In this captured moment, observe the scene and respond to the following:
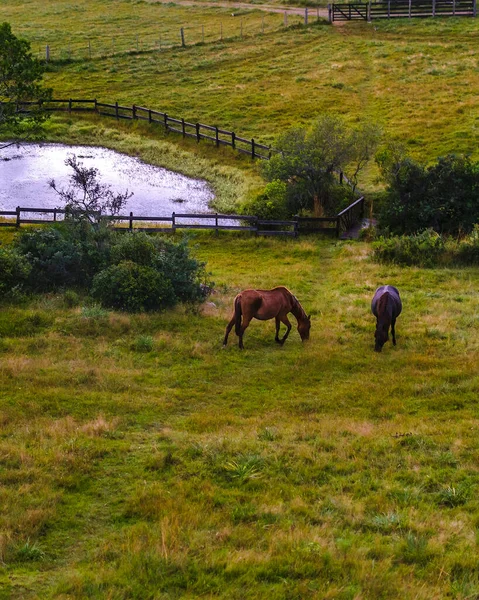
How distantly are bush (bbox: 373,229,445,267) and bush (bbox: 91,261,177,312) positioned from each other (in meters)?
10.1

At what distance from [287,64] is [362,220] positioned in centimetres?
3321

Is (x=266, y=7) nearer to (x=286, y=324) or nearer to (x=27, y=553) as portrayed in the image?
(x=286, y=324)

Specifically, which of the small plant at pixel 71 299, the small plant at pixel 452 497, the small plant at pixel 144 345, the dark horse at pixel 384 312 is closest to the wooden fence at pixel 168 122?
the small plant at pixel 71 299

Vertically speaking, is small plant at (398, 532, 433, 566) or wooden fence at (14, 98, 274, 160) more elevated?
wooden fence at (14, 98, 274, 160)

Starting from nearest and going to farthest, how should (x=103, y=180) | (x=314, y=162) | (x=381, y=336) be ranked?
(x=381, y=336) < (x=314, y=162) < (x=103, y=180)

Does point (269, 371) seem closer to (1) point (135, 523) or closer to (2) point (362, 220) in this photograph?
(1) point (135, 523)

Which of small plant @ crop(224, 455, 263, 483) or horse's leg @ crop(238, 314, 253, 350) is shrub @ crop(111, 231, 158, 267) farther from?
small plant @ crop(224, 455, 263, 483)

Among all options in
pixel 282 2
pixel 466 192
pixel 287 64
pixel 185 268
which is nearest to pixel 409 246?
pixel 466 192

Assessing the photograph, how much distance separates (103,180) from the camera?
4122cm

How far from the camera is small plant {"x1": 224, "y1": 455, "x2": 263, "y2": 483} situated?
1158cm

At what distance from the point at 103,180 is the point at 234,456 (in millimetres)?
31287

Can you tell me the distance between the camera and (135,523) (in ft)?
33.3

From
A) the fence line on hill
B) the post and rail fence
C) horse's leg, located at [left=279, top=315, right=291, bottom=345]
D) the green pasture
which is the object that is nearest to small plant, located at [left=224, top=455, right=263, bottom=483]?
horse's leg, located at [left=279, top=315, right=291, bottom=345]

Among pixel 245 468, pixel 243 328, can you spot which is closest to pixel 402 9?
pixel 243 328
